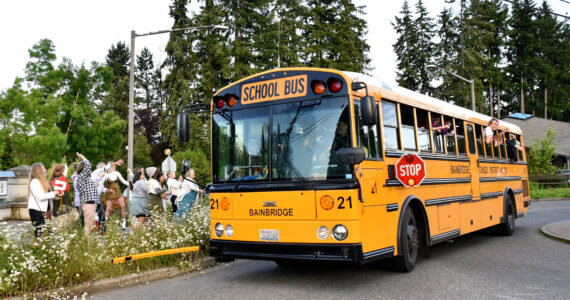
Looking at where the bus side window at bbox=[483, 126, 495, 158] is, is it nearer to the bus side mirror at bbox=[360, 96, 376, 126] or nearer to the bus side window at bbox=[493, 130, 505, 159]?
the bus side window at bbox=[493, 130, 505, 159]

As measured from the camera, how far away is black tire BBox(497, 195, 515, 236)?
1224cm

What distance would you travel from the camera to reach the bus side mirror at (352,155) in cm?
604

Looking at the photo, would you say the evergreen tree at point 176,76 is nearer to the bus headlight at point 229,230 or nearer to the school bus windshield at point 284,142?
the school bus windshield at point 284,142

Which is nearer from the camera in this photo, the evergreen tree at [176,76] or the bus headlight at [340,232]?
the bus headlight at [340,232]

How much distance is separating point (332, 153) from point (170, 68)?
3586 cm

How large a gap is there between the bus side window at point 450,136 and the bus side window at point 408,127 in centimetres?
147

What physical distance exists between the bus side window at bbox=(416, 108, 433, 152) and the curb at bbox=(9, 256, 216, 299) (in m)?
4.17

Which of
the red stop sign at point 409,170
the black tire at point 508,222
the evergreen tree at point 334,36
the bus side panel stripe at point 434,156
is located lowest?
the black tire at point 508,222

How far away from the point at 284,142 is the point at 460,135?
4691 mm

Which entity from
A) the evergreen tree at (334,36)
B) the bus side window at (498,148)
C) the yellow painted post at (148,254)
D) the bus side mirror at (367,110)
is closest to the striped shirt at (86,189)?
the yellow painted post at (148,254)

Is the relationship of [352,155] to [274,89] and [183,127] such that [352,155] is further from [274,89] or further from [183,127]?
[183,127]

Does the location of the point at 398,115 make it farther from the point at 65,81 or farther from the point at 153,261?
the point at 65,81

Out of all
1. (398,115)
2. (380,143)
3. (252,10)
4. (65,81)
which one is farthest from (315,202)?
(65,81)

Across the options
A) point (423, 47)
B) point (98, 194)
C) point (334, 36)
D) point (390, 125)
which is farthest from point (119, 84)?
point (390, 125)
